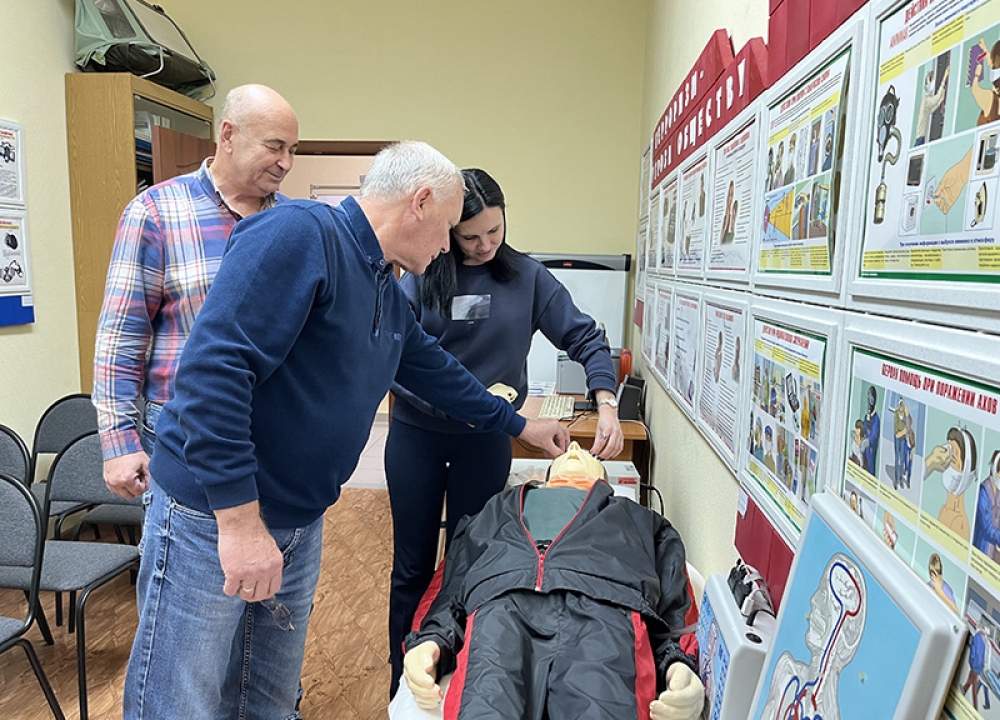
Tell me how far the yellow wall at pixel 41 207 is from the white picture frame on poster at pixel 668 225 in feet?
8.87

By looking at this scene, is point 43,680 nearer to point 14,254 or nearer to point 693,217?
point 14,254

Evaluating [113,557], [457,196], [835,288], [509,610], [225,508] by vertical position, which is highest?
[457,196]

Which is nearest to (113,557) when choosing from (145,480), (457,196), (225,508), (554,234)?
(145,480)

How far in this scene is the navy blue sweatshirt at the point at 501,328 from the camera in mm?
1919

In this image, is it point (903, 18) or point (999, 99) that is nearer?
point (999, 99)

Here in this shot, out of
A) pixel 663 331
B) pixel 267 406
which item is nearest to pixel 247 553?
pixel 267 406

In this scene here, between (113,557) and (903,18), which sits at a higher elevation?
(903,18)

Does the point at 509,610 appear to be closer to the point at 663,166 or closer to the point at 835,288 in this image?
the point at 835,288

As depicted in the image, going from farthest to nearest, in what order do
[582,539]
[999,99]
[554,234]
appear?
[554,234] → [582,539] → [999,99]

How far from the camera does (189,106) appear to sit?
12.6ft

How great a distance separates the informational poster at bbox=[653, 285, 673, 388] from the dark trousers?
723 millimetres

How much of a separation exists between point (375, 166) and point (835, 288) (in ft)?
2.59

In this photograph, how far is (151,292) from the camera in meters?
1.64

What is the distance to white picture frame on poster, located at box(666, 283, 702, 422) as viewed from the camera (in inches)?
70.0
